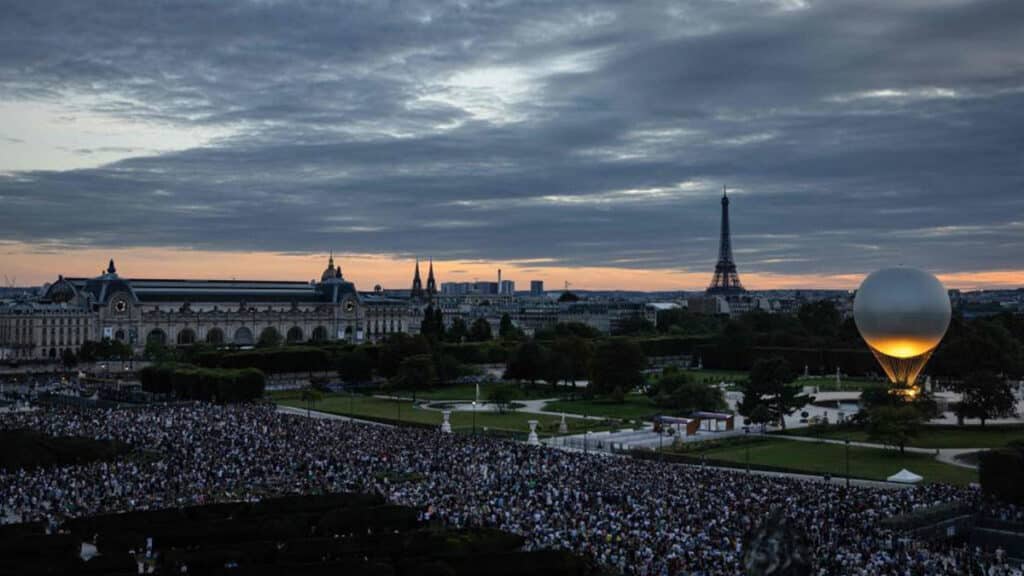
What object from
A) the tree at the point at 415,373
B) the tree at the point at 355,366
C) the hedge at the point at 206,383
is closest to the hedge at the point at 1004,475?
the hedge at the point at 206,383

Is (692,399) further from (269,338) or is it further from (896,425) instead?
(269,338)

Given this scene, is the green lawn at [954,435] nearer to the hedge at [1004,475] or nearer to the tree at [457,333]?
the hedge at [1004,475]

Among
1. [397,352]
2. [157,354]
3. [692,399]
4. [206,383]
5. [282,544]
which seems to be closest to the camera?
[282,544]

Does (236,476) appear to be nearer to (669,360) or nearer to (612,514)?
(612,514)

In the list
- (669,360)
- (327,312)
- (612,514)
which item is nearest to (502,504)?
(612,514)

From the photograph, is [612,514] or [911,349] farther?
[911,349]

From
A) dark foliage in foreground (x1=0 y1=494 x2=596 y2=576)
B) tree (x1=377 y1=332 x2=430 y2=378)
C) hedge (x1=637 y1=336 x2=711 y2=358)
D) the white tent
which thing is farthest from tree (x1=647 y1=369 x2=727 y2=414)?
hedge (x1=637 y1=336 x2=711 y2=358)

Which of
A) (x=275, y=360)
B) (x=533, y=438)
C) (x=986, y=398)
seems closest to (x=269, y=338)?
(x=275, y=360)
